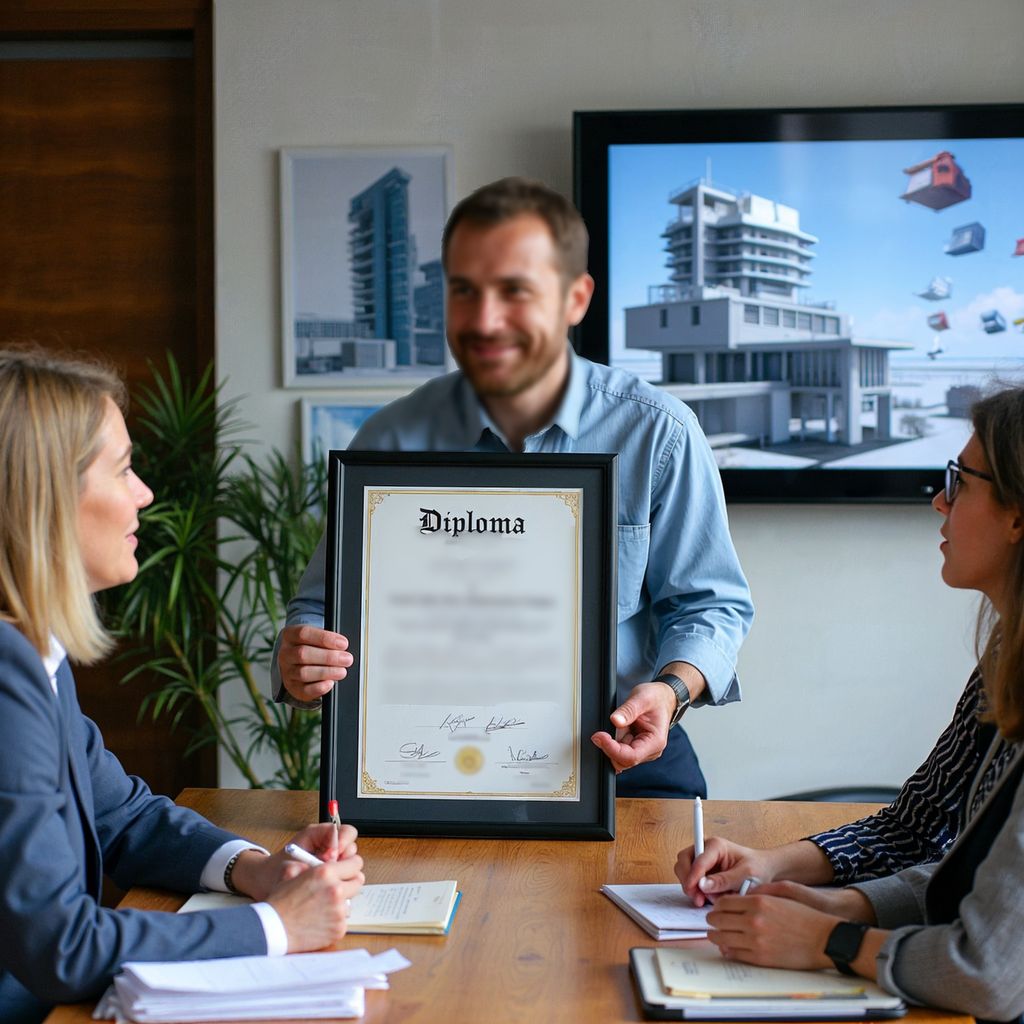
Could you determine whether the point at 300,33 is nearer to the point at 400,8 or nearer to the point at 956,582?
the point at 400,8

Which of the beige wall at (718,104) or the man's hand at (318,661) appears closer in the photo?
the man's hand at (318,661)

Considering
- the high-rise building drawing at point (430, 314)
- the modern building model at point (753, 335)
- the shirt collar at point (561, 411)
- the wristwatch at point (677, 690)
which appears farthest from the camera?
the high-rise building drawing at point (430, 314)

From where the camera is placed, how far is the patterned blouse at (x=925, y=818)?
5.32 feet

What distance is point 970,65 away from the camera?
3.41 metres

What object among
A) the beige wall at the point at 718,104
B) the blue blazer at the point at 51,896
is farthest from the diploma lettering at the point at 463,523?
the beige wall at the point at 718,104

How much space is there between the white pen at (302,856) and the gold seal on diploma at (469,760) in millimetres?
233

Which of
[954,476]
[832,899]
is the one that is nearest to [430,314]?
[954,476]

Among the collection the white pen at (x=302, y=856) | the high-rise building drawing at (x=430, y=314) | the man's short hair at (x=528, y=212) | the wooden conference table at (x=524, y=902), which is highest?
the high-rise building drawing at (x=430, y=314)

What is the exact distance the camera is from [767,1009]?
1.22 metres

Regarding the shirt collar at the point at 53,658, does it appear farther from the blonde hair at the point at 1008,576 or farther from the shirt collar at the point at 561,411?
the blonde hair at the point at 1008,576

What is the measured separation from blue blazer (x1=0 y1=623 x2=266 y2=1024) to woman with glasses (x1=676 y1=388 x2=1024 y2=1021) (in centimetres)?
57

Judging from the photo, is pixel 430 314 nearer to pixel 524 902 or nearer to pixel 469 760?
pixel 469 760
